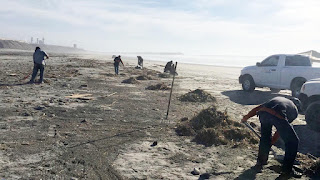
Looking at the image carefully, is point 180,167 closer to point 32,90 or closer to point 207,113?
point 207,113

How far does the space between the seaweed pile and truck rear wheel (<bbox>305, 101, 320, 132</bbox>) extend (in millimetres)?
2095

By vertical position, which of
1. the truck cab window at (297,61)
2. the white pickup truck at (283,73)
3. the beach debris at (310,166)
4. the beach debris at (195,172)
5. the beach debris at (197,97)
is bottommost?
the beach debris at (195,172)

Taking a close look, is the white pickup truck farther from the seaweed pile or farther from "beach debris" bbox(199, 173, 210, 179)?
"beach debris" bbox(199, 173, 210, 179)

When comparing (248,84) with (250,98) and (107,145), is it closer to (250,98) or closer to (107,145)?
(250,98)

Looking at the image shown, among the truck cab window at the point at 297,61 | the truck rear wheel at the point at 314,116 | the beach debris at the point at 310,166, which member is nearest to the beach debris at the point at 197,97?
the truck cab window at the point at 297,61

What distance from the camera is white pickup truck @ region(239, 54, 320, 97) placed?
13070 mm

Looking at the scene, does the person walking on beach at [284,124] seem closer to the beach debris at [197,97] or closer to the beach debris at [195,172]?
the beach debris at [195,172]

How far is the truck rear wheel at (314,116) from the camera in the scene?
303 inches

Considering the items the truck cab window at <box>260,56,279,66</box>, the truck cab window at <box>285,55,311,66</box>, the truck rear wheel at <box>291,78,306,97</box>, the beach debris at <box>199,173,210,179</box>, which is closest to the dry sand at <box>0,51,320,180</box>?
the beach debris at <box>199,173,210,179</box>

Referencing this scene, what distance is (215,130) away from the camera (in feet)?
22.5

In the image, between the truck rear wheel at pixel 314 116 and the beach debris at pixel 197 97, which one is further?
the beach debris at pixel 197 97

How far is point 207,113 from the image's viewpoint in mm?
7754

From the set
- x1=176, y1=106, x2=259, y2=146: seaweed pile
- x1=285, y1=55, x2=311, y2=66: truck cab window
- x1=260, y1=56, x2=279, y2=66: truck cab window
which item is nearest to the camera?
x1=176, y1=106, x2=259, y2=146: seaweed pile

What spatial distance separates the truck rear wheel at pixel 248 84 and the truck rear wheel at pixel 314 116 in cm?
769
